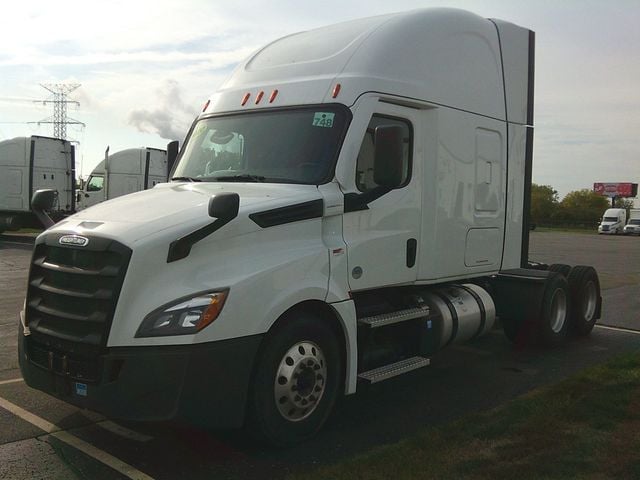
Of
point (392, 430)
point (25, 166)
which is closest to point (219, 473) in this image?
point (392, 430)

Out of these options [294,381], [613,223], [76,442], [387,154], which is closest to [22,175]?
[76,442]

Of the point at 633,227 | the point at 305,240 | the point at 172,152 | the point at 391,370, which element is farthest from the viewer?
the point at 633,227

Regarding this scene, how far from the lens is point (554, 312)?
8141 mm

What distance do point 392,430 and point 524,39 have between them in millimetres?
5131

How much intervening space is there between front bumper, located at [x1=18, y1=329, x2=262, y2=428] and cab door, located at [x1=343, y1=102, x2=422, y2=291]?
4.49 ft

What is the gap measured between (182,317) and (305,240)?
121cm

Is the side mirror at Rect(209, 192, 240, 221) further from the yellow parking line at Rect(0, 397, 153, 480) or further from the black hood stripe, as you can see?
the yellow parking line at Rect(0, 397, 153, 480)

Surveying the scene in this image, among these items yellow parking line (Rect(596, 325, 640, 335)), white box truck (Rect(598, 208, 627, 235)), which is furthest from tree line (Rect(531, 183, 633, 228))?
yellow parking line (Rect(596, 325, 640, 335))

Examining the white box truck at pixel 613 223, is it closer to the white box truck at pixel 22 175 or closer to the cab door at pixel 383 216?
the white box truck at pixel 22 175

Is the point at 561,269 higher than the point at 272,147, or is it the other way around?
the point at 272,147

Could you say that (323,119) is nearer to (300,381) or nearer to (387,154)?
(387,154)

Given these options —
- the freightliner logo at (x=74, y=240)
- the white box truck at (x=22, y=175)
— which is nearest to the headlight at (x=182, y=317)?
the freightliner logo at (x=74, y=240)

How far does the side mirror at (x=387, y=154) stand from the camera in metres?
4.83

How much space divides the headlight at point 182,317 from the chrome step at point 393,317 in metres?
1.65
